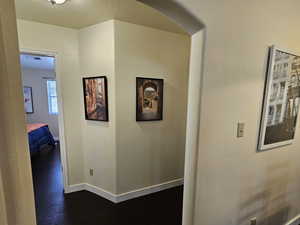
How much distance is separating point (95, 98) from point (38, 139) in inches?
114

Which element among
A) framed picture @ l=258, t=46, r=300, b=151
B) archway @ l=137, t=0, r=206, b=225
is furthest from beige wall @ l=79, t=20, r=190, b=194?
framed picture @ l=258, t=46, r=300, b=151

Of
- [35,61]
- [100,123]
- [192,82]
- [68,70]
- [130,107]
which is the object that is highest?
[35,61]

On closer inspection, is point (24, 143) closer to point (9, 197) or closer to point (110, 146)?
point (9, 197)

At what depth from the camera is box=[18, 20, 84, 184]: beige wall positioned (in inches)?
90.0

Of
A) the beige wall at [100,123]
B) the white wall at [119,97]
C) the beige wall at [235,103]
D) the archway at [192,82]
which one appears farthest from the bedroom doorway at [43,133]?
the beige wall at [235,103]

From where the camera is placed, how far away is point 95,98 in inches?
97.8

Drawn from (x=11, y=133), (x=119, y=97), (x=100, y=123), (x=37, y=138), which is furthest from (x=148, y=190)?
(x=37, y=138)

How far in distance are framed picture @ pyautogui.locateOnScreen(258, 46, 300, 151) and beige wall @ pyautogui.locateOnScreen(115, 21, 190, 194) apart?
143cm

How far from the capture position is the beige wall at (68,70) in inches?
90.0

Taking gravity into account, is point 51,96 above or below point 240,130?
above

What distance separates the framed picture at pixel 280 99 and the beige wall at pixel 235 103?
70mm

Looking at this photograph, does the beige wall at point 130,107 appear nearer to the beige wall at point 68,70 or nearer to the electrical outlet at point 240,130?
the beige wall at point 68,70

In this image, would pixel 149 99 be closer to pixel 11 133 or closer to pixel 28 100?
pixel 11 133

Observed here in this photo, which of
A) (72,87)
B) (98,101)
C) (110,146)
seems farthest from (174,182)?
Answer: (72,87)
